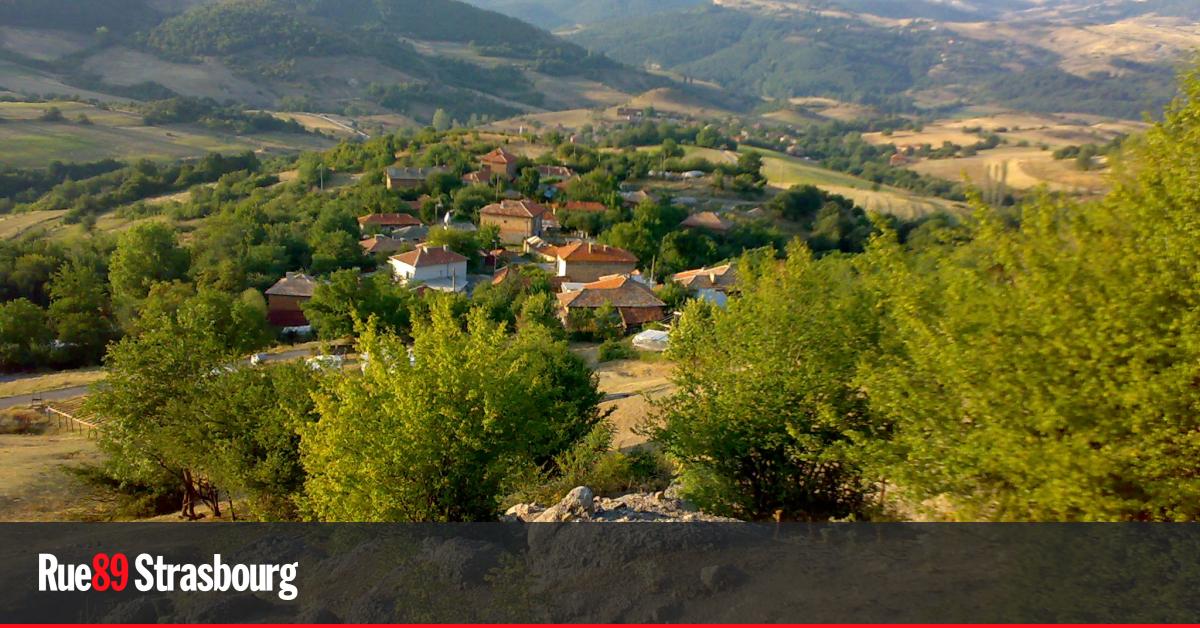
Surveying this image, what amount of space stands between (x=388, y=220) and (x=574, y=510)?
48.1m

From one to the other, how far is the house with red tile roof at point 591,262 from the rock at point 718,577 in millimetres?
36510

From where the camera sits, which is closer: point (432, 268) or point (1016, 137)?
point (432, 268)

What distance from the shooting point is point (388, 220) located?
5612 cm

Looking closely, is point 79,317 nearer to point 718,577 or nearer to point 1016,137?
point 718,577

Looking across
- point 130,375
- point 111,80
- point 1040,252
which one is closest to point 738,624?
point 1040,252

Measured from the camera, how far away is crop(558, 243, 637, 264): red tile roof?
4562 centimetres

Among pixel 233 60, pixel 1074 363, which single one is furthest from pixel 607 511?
pixel 233 60

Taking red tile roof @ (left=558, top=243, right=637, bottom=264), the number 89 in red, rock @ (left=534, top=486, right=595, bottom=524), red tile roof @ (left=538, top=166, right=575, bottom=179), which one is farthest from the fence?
red tile roof @ (left=538, top=166, right=575, bottom=179)

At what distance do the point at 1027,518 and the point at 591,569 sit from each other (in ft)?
14.6

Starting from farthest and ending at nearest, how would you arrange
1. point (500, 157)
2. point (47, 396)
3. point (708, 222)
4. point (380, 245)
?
point (500, 157) → point (708, 222) → point (380, 245) → point (47, 396)

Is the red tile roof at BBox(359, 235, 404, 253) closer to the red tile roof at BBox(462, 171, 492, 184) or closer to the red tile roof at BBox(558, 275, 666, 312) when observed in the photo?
the red tile roof at BBox(558, 275, 666, 312)

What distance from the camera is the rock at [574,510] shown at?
10820mm

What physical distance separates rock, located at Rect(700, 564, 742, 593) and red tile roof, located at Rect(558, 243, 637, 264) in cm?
3723

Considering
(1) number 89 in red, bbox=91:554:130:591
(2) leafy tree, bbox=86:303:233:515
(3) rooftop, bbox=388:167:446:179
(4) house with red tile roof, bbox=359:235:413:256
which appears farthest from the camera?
(3) rooftop, bbox=388:167:446:179
